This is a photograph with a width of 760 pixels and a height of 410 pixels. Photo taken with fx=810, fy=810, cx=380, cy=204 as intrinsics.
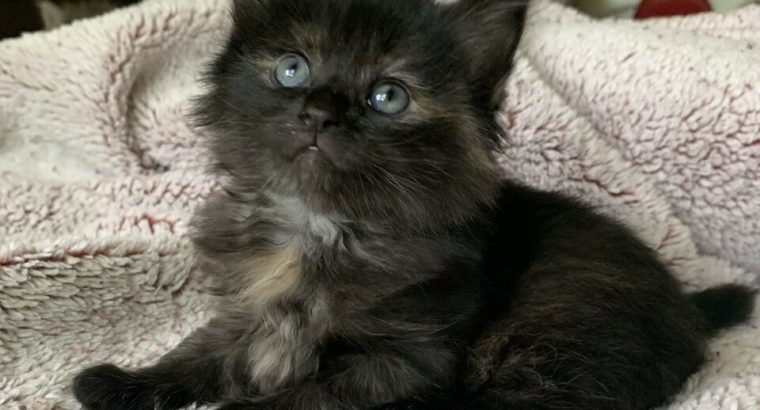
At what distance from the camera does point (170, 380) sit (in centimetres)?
132

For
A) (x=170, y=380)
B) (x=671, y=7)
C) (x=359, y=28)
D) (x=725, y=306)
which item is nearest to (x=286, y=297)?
(x=170, y=380)

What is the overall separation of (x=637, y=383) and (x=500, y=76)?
509 mm

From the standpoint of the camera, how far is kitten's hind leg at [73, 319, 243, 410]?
4.19ft

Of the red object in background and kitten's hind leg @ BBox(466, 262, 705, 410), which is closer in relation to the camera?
kitten's hind leg @ BBox(466, 262, 705, 410)

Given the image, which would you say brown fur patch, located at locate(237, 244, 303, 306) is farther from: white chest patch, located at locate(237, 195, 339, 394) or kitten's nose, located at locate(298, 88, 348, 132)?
kitten's nose, located at locate(298, 88, 348, 132)

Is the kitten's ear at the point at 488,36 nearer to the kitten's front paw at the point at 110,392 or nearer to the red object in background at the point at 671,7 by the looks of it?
the kitten's front paw at the point at 110,392

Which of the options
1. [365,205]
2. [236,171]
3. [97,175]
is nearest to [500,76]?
[365,205]

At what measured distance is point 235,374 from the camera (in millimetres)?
1335

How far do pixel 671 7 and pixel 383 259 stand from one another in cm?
144

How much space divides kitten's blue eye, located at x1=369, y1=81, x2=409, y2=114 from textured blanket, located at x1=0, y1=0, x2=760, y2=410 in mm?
672

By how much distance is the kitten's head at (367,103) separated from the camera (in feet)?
3.62

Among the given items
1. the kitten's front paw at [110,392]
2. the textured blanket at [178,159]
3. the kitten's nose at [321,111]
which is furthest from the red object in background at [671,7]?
the kitten's front paw at [110,392]

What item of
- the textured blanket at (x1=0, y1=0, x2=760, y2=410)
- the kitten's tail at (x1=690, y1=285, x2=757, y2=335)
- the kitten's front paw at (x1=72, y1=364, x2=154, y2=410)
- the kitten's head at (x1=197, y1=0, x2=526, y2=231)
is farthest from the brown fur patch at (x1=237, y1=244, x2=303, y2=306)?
the kitten's tail at (x1=690, y1=285, x2=757, y2=335)

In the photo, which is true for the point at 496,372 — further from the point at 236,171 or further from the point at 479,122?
the point at 236,171
